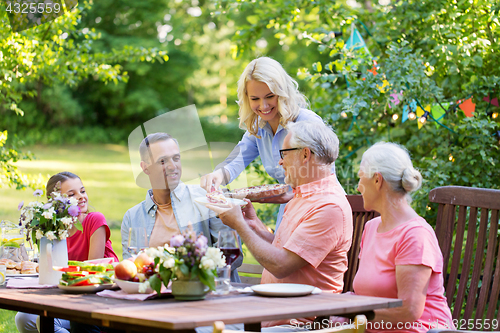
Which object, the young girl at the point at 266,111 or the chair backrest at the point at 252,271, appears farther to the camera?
the chair backrest at the point at 252,271

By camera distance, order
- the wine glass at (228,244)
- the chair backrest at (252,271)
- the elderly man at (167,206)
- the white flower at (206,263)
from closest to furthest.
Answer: the white flower at (206,263) < the wine glass at (228,244) < the elderly man at (167,206) < the chair backrest at (252,271)

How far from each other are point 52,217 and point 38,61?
273 cm

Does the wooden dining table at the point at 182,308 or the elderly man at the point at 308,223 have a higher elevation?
the elderly man at the point at 308,223

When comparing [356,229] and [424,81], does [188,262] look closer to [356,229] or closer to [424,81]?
[356,229]

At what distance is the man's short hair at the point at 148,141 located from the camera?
2.50m

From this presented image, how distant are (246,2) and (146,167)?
2.22m

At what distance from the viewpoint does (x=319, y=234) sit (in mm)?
2078

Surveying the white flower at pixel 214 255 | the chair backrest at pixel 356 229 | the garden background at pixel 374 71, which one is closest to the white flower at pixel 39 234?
the white flower at pixel 214 255

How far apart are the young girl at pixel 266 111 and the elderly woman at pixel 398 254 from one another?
1.37 ft

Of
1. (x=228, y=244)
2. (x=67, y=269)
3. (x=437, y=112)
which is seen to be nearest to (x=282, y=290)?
(x=228, y=244)

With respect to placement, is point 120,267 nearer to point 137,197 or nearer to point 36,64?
point 36,64

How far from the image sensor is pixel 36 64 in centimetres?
443

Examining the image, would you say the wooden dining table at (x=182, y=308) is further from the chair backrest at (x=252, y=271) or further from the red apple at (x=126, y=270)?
the chair backrest at (x=252, y=271)

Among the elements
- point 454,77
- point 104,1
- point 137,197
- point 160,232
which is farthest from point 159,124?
point 104,1
